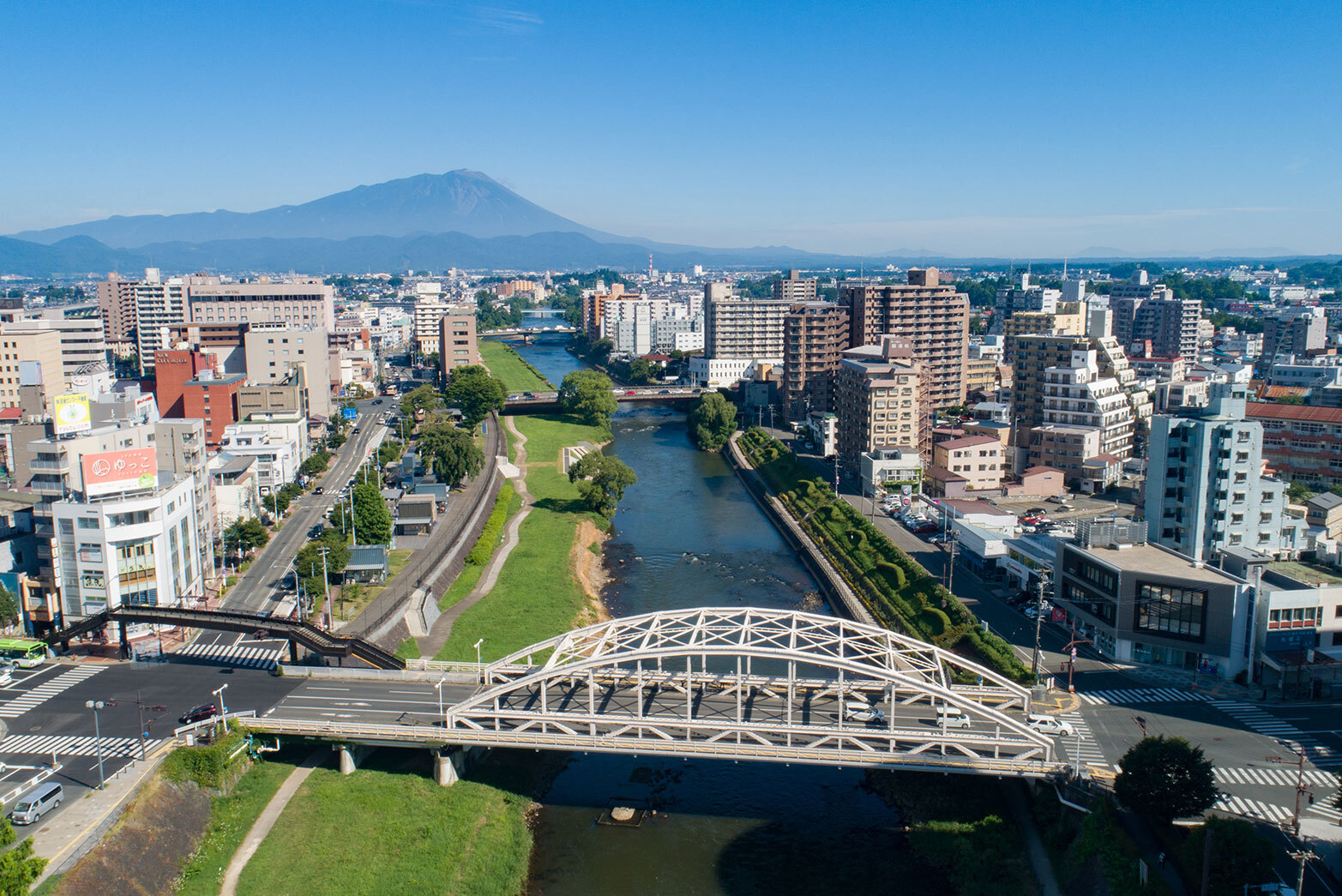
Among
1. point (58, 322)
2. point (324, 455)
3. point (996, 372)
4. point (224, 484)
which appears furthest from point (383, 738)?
point (58, 322)

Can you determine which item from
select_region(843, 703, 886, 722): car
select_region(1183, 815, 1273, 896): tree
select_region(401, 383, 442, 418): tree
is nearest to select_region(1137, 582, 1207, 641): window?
select_region(843, 703, 886, 722): car

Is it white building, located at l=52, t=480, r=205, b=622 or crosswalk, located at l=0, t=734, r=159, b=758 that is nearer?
crosswalk, located at l=0, t=734, r=159, b=758

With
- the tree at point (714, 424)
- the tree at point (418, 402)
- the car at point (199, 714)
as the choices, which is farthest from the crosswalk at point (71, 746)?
the tree at point (714, 424)

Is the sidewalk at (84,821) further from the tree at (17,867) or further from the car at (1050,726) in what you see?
the car at (1050,726)

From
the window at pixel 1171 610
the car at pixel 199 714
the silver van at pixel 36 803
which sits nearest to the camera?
the silver van at pixel 36 803

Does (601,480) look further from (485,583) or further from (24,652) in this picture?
(24,652)

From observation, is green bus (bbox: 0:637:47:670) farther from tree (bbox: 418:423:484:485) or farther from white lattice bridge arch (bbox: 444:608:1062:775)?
tree (bbox: 418:423:484:485)
